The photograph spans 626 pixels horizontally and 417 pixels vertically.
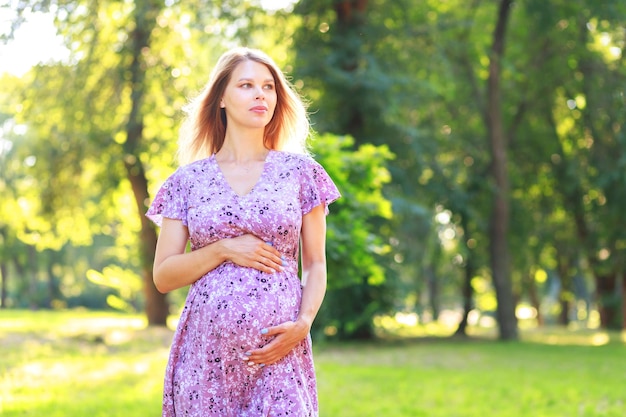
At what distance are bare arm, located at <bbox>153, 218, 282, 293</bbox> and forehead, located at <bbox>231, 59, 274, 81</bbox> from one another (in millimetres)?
584

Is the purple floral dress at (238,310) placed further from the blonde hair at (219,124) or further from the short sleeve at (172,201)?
the blonde hair at (219,124)

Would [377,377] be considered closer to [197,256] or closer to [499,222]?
[197,256]

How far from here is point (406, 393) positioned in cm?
1034

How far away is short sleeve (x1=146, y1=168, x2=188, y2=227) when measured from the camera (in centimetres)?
328

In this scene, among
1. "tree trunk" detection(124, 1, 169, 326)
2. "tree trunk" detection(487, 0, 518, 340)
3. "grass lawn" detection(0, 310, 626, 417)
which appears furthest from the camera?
"tree trunk" detection(487, 0, 518, 340)

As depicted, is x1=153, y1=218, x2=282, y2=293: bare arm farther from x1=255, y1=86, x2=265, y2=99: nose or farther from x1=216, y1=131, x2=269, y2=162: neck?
x1=255, y1=86, x2=265, y2=99: nose

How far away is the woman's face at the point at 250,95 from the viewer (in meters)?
3.33

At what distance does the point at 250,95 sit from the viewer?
10.9 feet

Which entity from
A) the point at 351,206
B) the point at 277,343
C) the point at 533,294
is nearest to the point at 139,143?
the point at 351,206

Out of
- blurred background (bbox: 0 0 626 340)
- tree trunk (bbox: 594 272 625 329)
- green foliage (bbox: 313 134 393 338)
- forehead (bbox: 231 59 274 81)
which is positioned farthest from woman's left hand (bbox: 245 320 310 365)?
tree trunk (bbox: 594 272 625 329)

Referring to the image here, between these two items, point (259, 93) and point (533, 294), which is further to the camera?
point (533, 294)

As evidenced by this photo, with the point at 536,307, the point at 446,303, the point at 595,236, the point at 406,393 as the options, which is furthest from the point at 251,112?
the point at 446,303

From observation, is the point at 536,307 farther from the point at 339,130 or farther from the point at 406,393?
the point at 406,393

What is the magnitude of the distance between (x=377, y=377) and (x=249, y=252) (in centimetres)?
919
